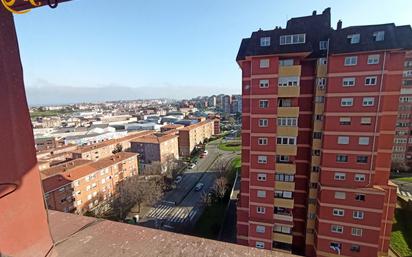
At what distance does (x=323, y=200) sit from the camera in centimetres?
1264

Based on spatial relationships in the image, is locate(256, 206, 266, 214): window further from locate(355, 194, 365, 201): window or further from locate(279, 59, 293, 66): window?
locate(279, 59, 293, 66): window

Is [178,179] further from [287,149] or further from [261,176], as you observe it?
[287,149]

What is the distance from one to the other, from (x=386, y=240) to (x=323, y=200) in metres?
5.13

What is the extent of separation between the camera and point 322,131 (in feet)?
40.5

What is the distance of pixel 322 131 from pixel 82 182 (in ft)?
72.0

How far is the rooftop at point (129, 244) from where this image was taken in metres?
2.25

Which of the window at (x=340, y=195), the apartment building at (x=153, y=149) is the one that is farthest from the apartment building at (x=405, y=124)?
the apartment building at (x=153, y=149)

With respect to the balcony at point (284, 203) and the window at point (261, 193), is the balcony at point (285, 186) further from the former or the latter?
the window at point (261, 193)

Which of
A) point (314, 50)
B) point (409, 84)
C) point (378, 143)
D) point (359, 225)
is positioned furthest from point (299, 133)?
point (409, 84)

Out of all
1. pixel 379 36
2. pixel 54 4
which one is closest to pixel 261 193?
pixel 379 36

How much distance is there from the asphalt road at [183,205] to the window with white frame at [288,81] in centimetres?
1525

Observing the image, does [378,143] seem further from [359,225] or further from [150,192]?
[150,192]

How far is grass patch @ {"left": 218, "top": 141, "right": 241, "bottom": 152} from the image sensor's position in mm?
47069

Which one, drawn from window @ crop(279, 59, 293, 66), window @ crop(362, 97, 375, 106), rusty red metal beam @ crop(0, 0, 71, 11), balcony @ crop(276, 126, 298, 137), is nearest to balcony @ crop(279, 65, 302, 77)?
window @ crop(279, 59, 293, 66)
